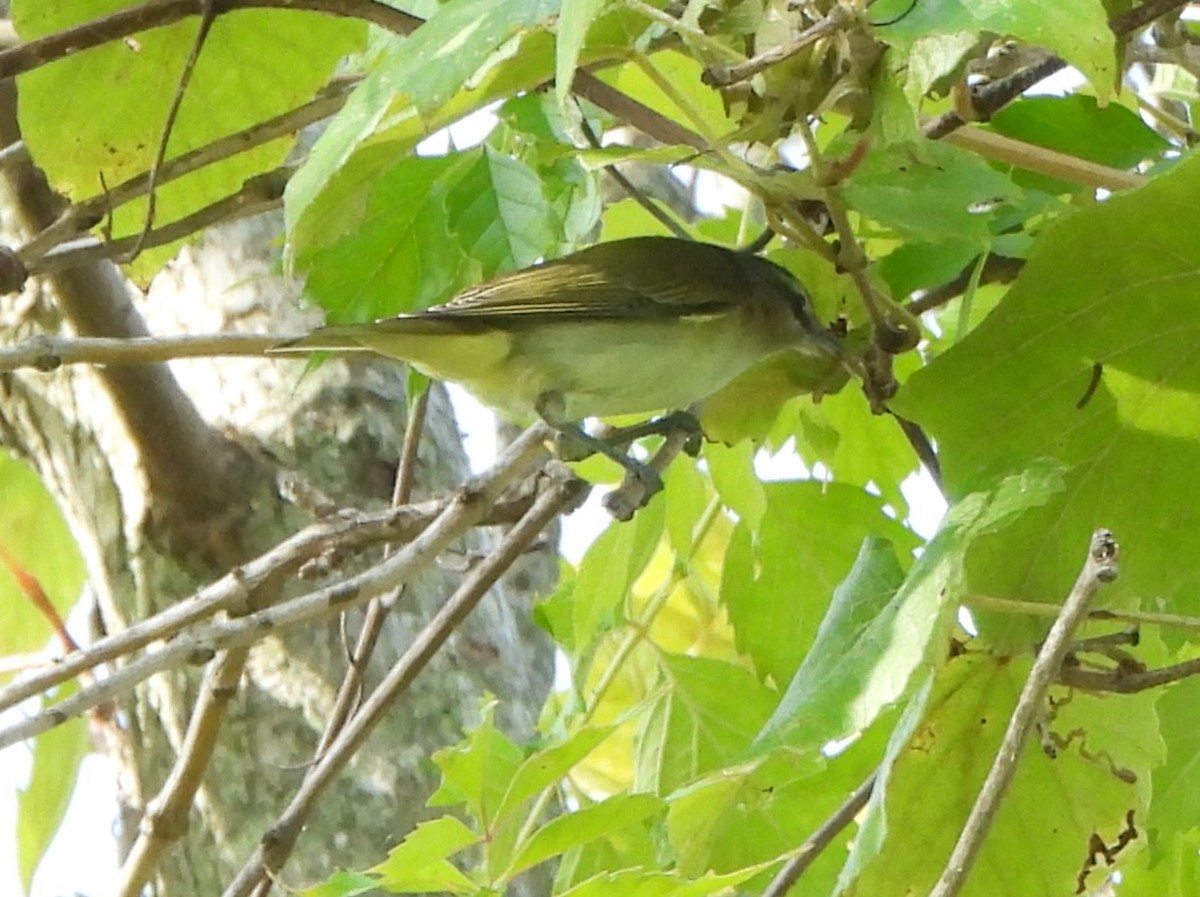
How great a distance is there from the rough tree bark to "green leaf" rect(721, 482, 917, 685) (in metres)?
0.62

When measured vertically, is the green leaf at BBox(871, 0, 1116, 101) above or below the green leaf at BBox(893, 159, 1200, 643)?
above

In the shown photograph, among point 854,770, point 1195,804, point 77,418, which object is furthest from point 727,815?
point 77,418

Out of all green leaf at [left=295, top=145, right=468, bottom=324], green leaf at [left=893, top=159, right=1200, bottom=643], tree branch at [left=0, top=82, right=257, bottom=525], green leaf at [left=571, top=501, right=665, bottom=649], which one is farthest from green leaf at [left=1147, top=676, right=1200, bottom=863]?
tree branch at [left=0, top=82, right=257, bottom=525]

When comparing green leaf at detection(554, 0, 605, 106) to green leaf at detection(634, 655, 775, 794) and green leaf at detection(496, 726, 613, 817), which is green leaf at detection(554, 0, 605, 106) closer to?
green leaf at detection(496, 726, 613, 817)

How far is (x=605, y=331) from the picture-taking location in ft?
5.09

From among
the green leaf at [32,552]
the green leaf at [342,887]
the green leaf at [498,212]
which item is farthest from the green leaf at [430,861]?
the green leaf at [32,552]

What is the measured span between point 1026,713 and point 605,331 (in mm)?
1002

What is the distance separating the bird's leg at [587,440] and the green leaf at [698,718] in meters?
0.18

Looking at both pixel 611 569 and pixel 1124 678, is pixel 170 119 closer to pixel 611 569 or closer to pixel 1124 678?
pixel 611 569

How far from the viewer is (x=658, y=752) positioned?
4.20 feet

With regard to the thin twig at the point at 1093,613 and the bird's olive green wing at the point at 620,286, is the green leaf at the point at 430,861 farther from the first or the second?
the bird's olive green wing at the point at 620,286

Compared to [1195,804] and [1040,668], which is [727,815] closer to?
[1195,804]

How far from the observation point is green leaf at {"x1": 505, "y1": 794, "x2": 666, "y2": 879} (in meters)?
0.87

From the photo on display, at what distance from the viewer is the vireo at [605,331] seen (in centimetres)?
136
